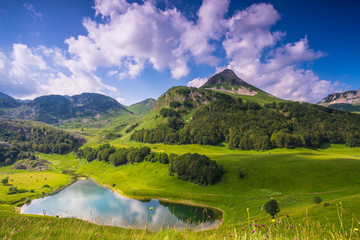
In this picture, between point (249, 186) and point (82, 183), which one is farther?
point (82, 183)

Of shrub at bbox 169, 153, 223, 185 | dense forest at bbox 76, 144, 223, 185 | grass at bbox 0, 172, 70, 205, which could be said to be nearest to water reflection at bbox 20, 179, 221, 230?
grass at bbox 0, 172, 70, 205

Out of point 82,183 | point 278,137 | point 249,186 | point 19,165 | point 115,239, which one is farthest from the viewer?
point 19,165

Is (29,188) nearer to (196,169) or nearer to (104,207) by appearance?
(104,207)

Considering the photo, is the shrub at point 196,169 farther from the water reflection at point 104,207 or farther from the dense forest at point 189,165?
the water reflection at point 104,207

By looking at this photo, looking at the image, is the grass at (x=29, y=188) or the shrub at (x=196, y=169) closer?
the grass at (x=29, y=188)

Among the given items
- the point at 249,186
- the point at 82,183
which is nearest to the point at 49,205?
the point at 82,183

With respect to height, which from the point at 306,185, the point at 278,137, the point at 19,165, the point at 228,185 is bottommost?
the point at 19,165

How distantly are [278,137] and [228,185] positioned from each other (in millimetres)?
95572

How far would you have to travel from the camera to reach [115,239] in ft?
23.4

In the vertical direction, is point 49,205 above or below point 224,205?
below

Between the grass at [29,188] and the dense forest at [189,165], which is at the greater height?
the dense forest at [189,165]

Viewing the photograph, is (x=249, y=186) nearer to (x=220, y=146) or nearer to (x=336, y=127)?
(x=220, y=146)

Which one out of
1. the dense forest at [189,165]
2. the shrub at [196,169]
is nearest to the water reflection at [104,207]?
the shrub at [196,169]

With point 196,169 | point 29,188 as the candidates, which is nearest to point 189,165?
point 196,169
